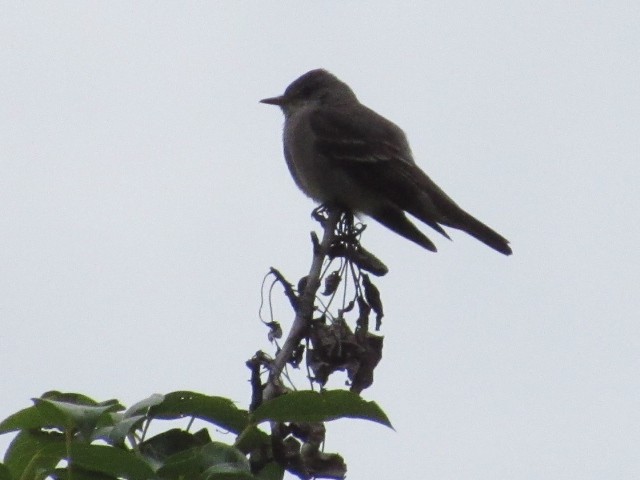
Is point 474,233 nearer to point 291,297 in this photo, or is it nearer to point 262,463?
point 291,297

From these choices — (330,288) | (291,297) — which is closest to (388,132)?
(330,288)

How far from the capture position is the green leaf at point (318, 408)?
8.57 feet

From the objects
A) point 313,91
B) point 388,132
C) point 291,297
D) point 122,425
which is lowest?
point 122,425

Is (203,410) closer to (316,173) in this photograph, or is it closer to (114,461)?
(114,461)

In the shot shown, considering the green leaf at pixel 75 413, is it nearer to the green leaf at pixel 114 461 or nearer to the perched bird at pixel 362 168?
the green leaf at pixel 114 461

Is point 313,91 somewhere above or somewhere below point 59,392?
above

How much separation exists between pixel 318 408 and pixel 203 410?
0.96ft

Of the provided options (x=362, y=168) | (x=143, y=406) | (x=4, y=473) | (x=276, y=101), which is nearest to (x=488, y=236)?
(x=362, y=168)

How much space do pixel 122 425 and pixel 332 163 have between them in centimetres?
548

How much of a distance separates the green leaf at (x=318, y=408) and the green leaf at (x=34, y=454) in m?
0.52

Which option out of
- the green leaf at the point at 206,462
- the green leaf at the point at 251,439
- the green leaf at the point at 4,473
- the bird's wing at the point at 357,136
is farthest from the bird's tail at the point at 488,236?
the green leaf at the point at 4,473

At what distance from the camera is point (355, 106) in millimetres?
8961

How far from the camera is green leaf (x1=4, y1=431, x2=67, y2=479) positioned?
2381mm

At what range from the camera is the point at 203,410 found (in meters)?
2.67
